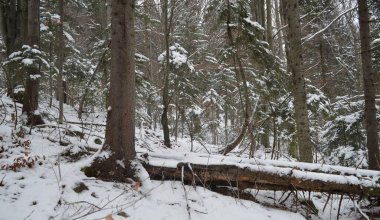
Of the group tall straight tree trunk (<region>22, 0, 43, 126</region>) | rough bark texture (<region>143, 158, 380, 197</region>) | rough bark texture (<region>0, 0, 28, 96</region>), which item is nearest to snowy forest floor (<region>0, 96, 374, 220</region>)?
rough bark texture (<region>143, 158, 380, 197</region>)

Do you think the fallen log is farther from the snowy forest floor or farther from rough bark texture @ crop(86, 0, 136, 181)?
rough bark texture @ crop(86, 0, 136, 181)

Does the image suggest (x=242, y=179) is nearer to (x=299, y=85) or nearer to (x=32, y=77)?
(x=299, y=85)

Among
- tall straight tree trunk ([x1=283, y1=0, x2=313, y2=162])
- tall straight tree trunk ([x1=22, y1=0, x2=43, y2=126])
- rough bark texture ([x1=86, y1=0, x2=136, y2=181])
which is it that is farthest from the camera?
tall straight tree trunk ([x1=22, y1=0, x2=43, y2=126])

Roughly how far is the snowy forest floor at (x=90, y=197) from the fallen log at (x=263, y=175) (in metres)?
0.21

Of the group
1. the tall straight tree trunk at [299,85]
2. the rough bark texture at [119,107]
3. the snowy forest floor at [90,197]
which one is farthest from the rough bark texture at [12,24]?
the tall straight tree trunk at [299,85]

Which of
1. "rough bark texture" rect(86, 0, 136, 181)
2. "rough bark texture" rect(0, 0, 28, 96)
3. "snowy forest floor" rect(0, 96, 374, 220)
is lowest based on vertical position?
"snowy forest floor" rect(0, 96, 374, 220)

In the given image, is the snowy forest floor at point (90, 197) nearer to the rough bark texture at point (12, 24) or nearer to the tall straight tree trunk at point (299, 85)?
the tall straight tree trunk at point (299, 85)

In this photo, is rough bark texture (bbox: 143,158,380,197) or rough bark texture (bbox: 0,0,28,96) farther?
rough bark texture (bbox: 0,0,28,96)

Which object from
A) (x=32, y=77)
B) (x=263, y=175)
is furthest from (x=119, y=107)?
(x=32, y=77)

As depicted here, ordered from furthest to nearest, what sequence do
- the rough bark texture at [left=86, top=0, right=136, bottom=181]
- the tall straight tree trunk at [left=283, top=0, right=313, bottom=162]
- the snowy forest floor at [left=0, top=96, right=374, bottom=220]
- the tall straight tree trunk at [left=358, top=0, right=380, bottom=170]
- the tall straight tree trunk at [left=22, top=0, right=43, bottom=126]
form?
the tall straight tree trunk at [left=22, top=0, right=43, bottom=126] < the tall straight tree trunk at [left=358, top=0, right=380, bottom=170] < the tall straight tree trunk at [left=283, top=0, right=313, bottom=162] < the rough bark texture at [left=86, top=0, right=136, bottom=181] < the snowy forest floor at [left=0, top=96, right=374, bottom=220]

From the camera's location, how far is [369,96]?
695 cm

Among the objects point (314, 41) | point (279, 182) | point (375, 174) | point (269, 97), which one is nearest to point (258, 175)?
point (279, 182)

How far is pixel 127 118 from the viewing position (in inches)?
193

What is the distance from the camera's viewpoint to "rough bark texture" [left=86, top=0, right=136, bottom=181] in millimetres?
4793
